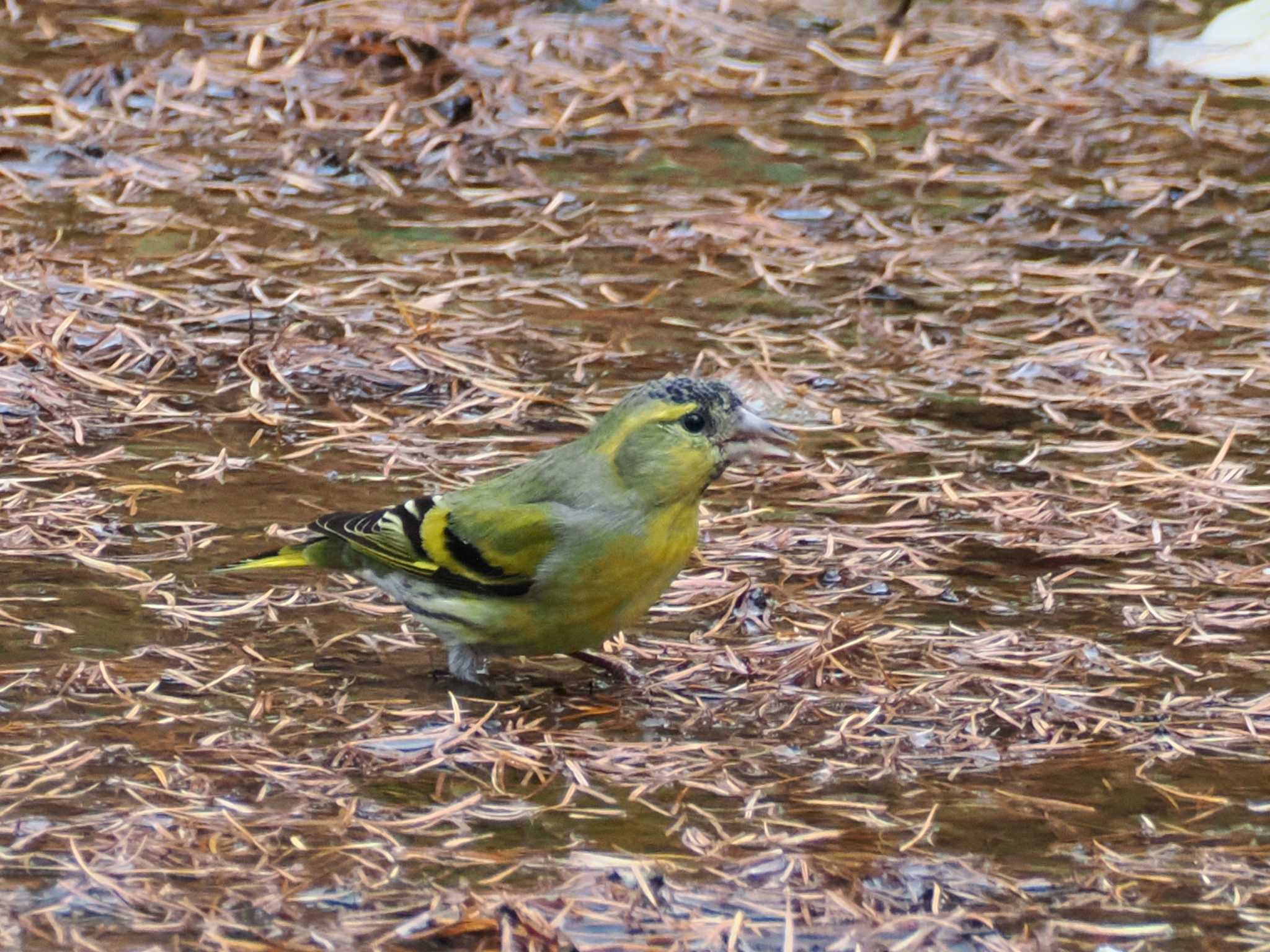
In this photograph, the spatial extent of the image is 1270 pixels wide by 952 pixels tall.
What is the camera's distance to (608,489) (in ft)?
15.8

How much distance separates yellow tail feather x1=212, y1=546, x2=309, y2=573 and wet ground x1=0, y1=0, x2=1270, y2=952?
5.5 inches

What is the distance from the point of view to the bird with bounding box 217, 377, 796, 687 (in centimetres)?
475

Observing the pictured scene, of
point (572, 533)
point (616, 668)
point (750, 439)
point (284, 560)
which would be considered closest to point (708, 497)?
point (750, 439)

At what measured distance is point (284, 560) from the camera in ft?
17.0

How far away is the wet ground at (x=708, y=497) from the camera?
3750 millimetres

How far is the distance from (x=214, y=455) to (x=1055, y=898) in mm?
3546

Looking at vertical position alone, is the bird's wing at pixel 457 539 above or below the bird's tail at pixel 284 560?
above

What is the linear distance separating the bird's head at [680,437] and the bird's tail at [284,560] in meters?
0.95

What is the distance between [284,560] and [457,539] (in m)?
0.58

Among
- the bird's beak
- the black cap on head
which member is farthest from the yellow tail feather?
the bird's beak

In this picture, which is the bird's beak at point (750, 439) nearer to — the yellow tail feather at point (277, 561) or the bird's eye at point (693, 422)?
the bird's eye at point (693, 422)

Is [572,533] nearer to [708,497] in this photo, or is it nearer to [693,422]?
[693,422]

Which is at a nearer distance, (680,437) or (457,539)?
(680,437)

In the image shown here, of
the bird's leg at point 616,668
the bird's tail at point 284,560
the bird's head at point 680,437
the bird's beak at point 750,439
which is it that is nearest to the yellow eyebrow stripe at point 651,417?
the bird's head at point 680,437
